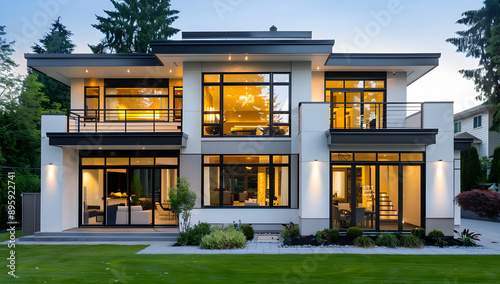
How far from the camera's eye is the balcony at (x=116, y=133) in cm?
1221

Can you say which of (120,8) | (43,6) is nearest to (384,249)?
(43,6)

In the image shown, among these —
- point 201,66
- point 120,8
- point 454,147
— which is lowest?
point 454,147

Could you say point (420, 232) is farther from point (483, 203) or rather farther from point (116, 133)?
point (116, 133)

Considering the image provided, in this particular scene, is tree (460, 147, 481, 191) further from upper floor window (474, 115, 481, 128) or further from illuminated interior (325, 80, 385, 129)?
illuminated interior (325, 80, 385, 129)

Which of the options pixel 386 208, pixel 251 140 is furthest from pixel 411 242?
pixel 251 140

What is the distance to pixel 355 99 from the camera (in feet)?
46.7

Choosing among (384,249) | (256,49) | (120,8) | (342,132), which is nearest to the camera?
(384,249)

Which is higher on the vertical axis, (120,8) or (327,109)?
(120,8)

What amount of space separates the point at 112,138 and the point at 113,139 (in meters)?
0.05

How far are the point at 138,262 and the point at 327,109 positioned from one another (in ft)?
25.4

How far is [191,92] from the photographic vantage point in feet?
43.2

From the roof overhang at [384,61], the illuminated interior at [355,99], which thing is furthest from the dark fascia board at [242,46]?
the illuminated interior at [355,99]

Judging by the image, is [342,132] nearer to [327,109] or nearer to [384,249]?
[327,109]

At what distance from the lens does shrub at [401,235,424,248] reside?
1060 cm
